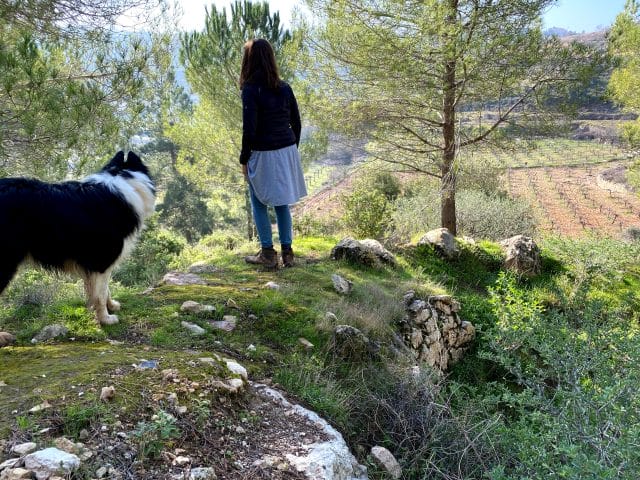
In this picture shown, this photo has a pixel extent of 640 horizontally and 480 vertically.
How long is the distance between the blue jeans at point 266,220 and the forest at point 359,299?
16.5 inches

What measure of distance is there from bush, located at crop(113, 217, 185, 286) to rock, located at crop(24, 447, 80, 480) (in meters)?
6.04

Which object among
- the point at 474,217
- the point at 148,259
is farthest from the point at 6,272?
the point at 474,217

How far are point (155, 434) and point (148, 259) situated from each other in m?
8.61

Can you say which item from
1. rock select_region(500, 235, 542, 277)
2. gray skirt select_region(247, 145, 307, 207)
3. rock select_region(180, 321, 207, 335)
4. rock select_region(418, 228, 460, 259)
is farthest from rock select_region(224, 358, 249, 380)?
rock select_region(500, 235, 542, 277)

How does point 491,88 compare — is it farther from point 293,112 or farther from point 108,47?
point 108,47

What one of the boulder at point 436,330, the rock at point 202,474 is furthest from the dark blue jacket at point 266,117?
the rock at point 202,474

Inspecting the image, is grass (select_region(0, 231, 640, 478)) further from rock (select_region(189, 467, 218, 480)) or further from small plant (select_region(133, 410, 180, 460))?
rock (select_region(189, 467, 218, 480))

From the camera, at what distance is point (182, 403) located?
2.15m

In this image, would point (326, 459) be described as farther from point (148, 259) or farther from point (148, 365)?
point (148, 259)

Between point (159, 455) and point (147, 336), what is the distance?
61.4 inches

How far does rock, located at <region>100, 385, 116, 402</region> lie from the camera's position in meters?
2.04

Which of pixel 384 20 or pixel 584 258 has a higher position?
pixel 384 20

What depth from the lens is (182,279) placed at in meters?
4.68

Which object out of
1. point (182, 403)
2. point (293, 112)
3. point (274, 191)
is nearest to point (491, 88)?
point (293, 112)
